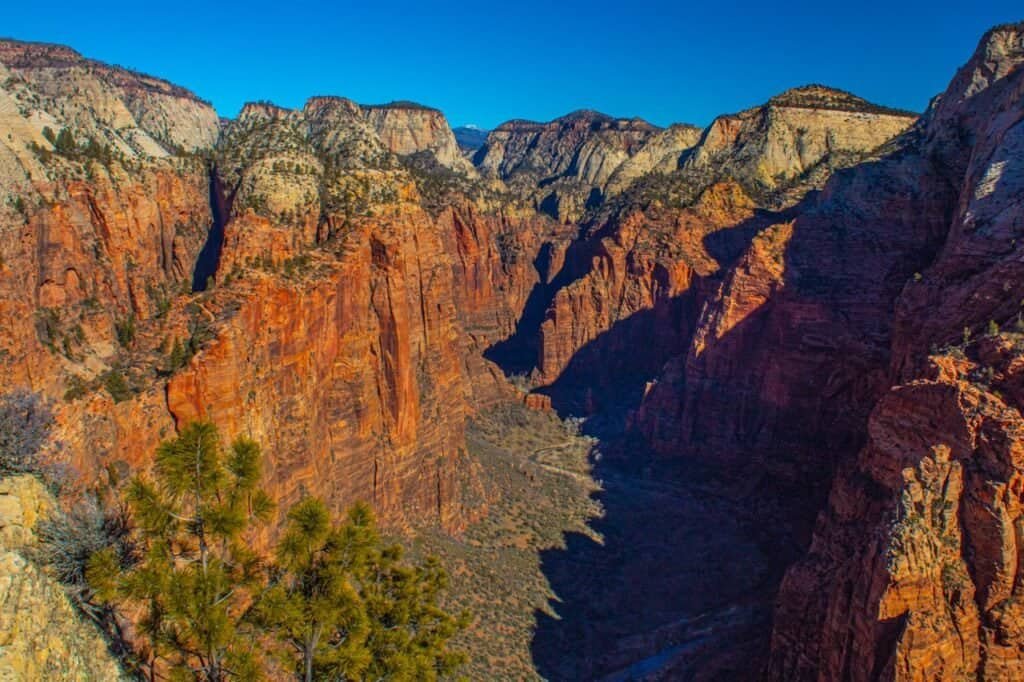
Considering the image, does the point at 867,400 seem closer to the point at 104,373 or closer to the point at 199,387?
the point at 199,387

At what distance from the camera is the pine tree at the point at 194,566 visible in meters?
15.6

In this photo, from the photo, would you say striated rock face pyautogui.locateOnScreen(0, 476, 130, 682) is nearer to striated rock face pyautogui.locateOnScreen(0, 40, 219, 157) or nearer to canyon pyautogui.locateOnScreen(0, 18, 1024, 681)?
canyon pyautogui.locateOnScreen(0, 18, 1024, 681)

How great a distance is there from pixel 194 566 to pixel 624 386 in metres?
78.8

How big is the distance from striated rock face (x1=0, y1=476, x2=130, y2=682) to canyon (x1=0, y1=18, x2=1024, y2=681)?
53cm

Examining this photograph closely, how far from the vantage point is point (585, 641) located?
44094mm

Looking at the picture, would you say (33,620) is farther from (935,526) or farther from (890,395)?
(890,395)

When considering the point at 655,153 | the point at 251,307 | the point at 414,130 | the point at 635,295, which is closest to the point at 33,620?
the point at 251,307

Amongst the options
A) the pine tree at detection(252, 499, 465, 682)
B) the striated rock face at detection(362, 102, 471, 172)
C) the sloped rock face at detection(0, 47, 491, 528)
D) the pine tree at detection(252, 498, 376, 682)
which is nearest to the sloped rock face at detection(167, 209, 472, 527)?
the sloped rock face at detection(0, 47, 491, 528)

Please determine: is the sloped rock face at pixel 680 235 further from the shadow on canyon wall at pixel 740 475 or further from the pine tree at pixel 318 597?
the pine tree at pixel 318 597

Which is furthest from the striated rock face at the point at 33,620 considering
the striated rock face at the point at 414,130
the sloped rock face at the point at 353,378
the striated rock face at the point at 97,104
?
the striated rock face at the point at 414,130

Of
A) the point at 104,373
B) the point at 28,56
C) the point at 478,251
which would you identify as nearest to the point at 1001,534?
the point at 104,373

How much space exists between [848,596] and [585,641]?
1933 centimetres

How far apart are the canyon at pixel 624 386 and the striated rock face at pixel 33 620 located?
1.72ft

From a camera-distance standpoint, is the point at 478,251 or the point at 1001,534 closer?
the point at 1001,534
